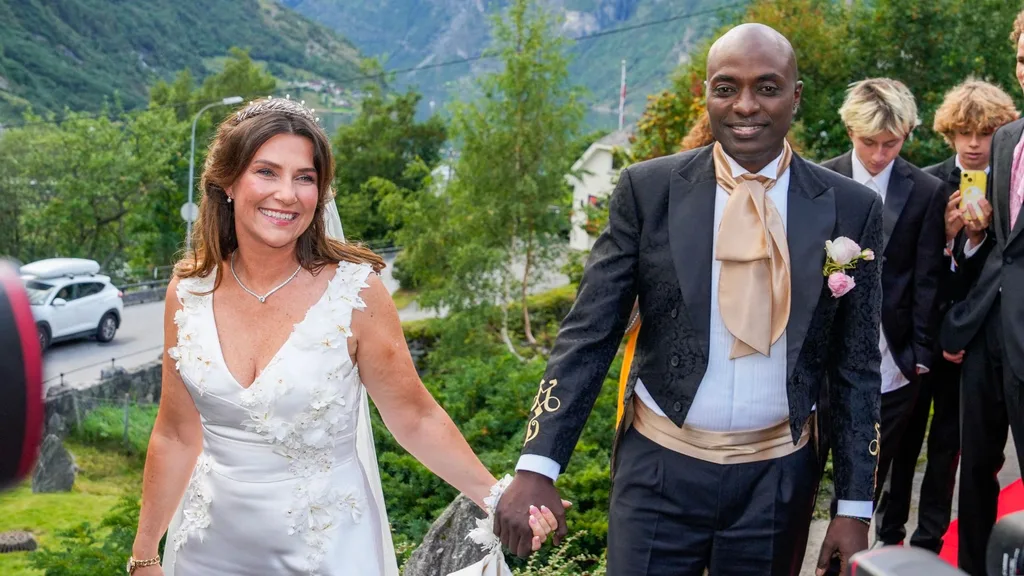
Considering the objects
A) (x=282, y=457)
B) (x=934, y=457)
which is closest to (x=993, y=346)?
(x=934, y=457)

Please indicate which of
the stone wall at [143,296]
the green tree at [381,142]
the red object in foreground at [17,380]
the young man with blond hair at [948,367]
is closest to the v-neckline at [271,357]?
the red object in foreground at [17,380]

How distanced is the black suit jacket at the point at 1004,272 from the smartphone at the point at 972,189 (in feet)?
0.52

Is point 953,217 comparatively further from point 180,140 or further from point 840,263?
point 180,140

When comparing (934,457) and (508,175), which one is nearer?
(934,457)

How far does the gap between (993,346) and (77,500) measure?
18.9 m

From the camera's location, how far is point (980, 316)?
4352 millimetres

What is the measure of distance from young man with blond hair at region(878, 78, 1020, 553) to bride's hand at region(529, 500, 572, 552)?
2596 mm

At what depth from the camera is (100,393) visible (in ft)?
97.5

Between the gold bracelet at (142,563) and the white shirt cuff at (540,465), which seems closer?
the white shirt cuff at (540,465)

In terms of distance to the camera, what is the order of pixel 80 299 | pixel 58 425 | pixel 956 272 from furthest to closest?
pixel 80 299
pixel 58 425
pixel 956 272

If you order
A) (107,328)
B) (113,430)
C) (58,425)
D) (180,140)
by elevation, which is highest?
(180,140)

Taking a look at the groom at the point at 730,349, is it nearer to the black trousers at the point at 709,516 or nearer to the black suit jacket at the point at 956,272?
the black trousers at the point at 709,516

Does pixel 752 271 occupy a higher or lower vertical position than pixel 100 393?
higher

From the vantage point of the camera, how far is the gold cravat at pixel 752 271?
2.96 metres
